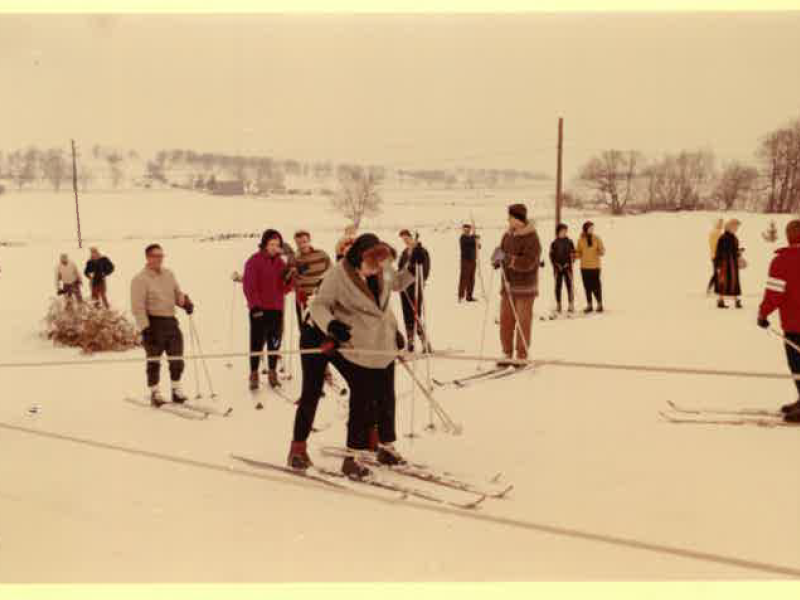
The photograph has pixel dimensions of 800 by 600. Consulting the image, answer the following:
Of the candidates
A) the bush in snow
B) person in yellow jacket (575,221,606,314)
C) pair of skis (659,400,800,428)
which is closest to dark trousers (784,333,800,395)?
pair of skis (659,400,800,428)

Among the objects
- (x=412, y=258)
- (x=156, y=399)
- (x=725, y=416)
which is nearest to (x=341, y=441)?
(x=156, y=399)

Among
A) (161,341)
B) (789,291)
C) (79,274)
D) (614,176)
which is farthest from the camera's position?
(614,176)

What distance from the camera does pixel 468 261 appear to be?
1030cm

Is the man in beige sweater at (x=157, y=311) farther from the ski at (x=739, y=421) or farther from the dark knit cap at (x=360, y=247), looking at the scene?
the ski at (x=739, y=421)

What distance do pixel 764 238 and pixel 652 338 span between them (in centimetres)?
164

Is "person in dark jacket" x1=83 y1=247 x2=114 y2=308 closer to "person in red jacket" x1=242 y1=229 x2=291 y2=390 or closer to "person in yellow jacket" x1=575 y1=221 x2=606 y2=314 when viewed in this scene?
"person in red jacket" x1=242 y1=229 x2=291 y2=390

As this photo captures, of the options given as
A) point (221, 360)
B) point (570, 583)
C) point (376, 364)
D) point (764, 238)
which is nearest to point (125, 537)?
point (376, 364)

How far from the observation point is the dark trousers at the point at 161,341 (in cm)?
526

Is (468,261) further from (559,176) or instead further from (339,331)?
(339,331)

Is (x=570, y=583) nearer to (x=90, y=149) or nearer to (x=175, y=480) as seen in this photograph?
(x=175, y=480)

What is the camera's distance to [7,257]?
532cm

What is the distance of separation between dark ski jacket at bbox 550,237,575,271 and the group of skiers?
5.18 metres

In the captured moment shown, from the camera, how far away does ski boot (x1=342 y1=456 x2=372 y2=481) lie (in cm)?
338

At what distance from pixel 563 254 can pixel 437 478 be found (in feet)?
19.6
